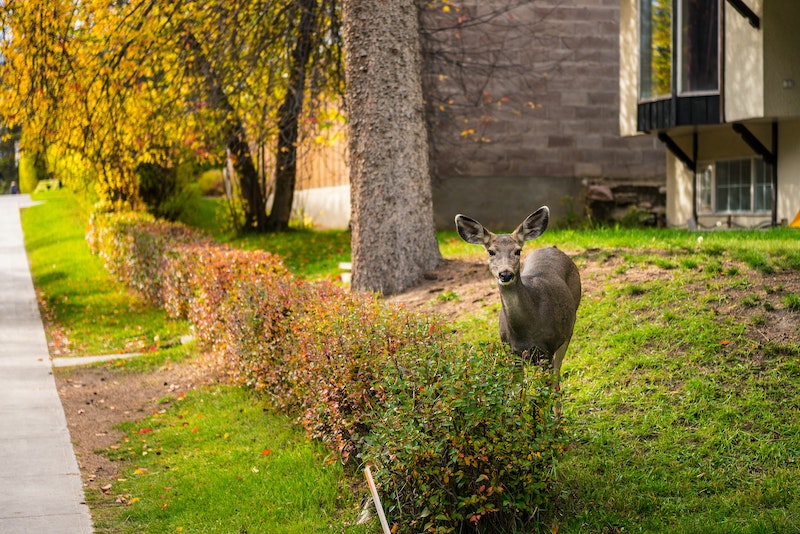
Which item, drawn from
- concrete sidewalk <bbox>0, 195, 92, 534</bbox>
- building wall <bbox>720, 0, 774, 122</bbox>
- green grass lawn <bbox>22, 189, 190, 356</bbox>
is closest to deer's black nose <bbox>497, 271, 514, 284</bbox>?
concrete sidewalk <bbox>0, 195, 92, 534</bbox>

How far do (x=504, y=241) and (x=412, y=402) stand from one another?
3.76 feet

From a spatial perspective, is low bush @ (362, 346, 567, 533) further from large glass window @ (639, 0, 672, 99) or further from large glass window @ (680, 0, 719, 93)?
large glass window @ (639, 0, 672, 99)

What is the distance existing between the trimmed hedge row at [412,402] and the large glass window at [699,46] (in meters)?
10.6

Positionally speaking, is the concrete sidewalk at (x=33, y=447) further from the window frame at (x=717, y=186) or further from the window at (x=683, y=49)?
the window frame at (x=717, y=186)

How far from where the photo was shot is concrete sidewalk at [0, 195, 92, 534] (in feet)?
22.5

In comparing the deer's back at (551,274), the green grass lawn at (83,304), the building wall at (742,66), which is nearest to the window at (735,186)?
the building wall at (742,66)

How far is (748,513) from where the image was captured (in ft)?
18.5

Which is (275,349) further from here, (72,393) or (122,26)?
(122,26)

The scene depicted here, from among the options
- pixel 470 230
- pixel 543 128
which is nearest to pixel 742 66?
pixel 543 128

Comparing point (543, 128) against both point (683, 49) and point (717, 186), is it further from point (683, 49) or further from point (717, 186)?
point (683, 49)

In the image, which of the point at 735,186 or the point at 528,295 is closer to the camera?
the point at 528,295

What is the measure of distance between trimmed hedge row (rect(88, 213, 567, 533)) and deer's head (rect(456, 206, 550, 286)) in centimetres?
49

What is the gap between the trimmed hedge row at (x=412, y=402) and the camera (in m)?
5.40

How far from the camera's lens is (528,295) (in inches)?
248
